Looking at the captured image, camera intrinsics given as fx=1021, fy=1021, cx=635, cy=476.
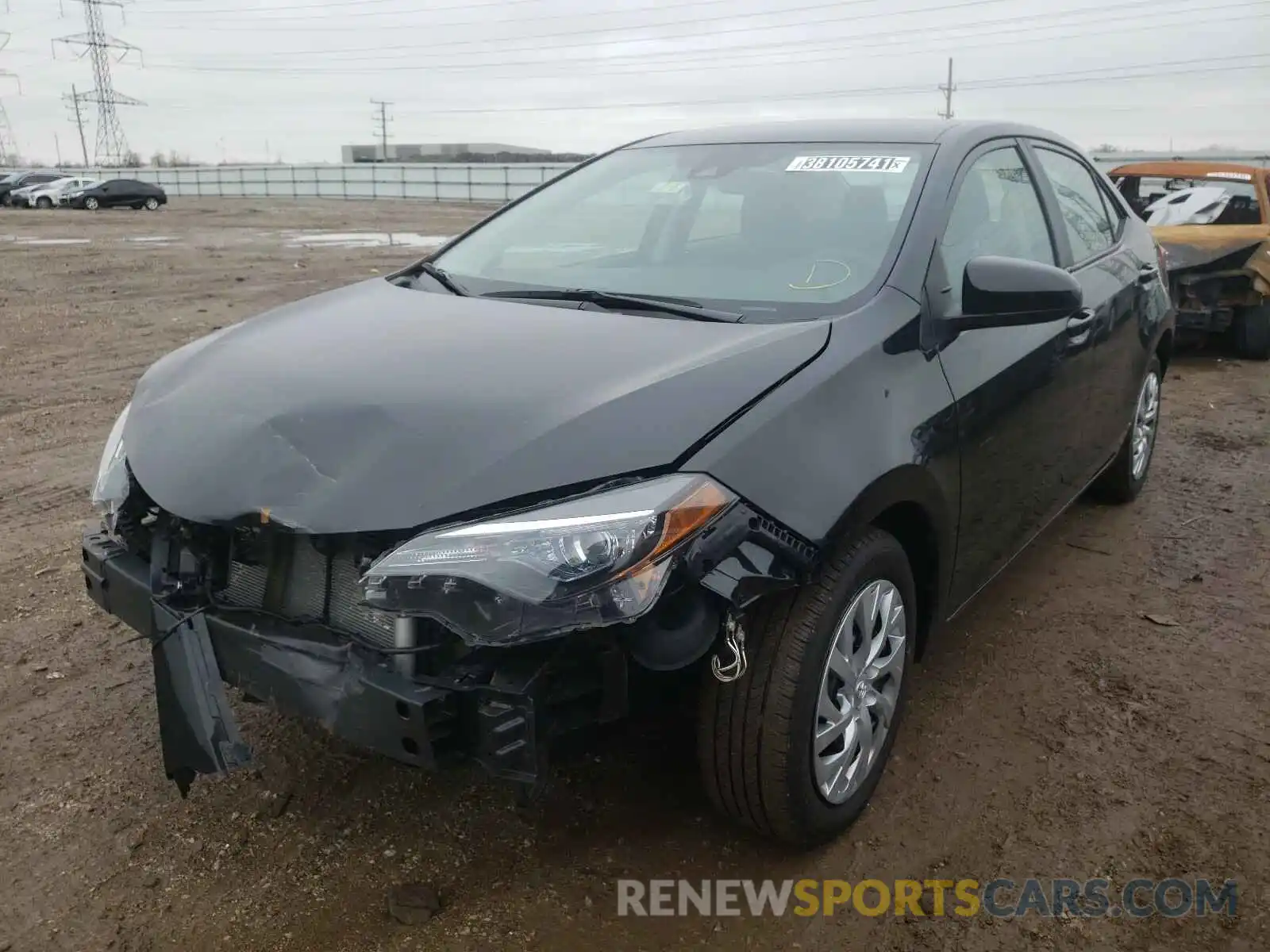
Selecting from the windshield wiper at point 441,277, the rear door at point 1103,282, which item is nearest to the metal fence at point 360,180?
the rear door at point 1103,282

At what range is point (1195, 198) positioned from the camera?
860 centimetres

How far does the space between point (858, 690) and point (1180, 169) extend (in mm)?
8190

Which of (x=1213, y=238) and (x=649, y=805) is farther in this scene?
(x=1213, y=238)

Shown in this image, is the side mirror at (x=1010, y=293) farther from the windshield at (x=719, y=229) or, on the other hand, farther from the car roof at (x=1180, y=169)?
the car roof at (x=1180, y=169)

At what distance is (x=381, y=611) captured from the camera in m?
1.89

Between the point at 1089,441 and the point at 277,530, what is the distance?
117 inches

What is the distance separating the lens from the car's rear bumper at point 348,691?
1.84 m

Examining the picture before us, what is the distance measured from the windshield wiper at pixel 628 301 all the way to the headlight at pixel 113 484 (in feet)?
3.46

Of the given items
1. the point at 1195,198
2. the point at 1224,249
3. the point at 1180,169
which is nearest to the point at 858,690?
the point at 1224,249

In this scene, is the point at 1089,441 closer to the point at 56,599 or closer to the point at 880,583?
the point at 880,583

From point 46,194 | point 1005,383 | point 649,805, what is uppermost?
point 1005,383

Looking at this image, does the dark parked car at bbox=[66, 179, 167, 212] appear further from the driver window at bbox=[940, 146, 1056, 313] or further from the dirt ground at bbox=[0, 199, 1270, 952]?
the driver window at bbox=[940, 146, 1056, 313]

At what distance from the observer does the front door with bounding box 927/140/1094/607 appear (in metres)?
2.72

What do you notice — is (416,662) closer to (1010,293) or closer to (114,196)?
(1010,293)
